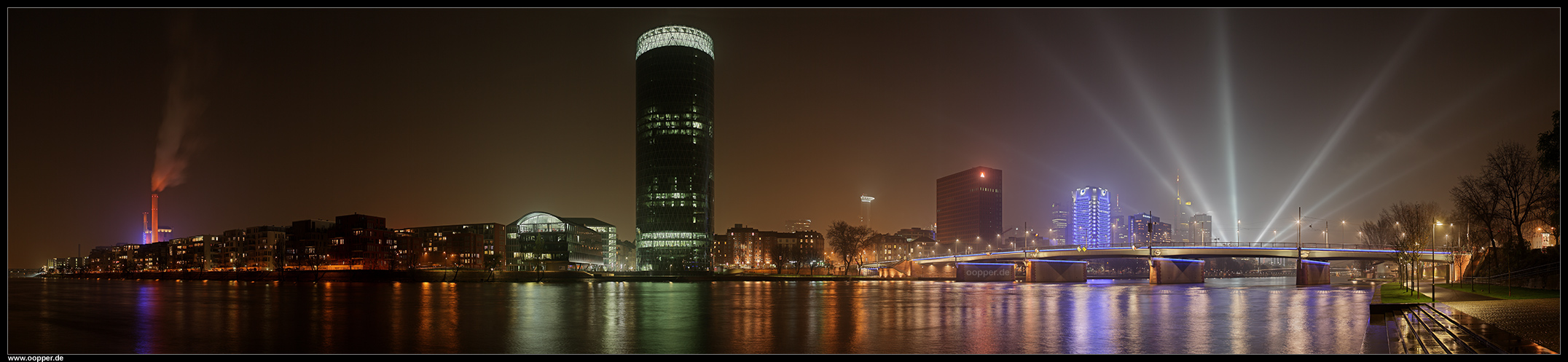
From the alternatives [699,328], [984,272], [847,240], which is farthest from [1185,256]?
[699,328]

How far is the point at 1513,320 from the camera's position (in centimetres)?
2820

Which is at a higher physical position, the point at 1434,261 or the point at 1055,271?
the point at 1434,261

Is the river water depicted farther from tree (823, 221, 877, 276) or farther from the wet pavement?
tree (823, 221, 877, 276)

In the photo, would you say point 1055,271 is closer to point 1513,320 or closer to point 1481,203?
A: point 1481,203

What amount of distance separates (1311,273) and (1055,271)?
42365 mm

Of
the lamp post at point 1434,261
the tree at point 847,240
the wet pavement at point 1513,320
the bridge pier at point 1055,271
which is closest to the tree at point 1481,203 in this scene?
the lamp post at point 1434,261

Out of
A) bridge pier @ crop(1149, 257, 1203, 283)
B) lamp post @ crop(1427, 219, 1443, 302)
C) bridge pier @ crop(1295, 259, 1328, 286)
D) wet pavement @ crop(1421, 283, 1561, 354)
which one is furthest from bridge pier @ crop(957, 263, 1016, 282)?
wet pavement @ crop(1421, 283, 1561, 354)

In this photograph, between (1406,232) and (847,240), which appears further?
(847,240)

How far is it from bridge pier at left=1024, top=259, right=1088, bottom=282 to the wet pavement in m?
Result: 108

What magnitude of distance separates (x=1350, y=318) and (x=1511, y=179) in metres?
48.5

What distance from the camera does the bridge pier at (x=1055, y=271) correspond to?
498 ft

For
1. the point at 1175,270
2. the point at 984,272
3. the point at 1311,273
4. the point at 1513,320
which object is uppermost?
the point at 1513,320

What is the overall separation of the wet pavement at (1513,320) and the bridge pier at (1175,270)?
9548cm

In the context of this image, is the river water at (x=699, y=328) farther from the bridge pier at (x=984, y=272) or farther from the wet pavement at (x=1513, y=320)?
the bridge pier at (x=984, y=272)
